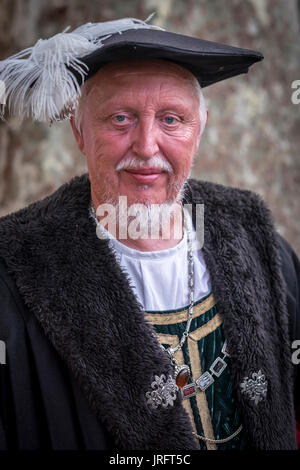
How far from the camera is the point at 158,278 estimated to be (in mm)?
1724

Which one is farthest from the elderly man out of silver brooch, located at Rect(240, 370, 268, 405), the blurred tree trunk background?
the blurred tree trunk background

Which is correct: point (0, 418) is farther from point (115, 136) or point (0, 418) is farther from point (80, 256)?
point (115, 136)

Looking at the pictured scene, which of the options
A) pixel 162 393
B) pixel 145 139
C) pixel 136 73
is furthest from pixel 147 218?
pixel 162 393

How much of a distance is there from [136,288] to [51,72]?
2.52ft

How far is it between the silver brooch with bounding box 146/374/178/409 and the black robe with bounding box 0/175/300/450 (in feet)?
0.06

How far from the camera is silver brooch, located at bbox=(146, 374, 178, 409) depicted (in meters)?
1.47

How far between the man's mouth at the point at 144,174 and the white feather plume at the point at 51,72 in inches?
11.9

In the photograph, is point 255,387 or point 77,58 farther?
point 255,387

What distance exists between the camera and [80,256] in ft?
5.23

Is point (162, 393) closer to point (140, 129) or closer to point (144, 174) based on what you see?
point (144, 174)

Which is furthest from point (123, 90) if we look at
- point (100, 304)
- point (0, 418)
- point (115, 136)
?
point (0, 418)

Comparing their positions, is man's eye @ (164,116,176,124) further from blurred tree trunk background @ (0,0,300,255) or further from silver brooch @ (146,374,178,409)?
blurred tree trunk background @ (0,0,300,255)

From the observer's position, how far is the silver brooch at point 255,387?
1.63 metres
